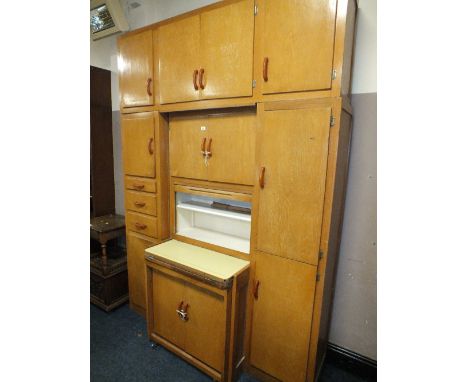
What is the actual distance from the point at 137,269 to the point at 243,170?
1354 millimetres

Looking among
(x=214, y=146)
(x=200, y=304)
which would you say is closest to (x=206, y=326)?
(x=200, y=304)

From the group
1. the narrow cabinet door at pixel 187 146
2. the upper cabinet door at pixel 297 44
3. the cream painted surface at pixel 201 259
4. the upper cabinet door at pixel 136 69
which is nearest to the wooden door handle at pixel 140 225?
the cream painted surface at pixel 201 259

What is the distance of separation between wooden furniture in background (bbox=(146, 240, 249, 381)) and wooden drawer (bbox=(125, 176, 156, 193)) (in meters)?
0.46

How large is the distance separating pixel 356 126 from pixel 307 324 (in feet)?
3.95

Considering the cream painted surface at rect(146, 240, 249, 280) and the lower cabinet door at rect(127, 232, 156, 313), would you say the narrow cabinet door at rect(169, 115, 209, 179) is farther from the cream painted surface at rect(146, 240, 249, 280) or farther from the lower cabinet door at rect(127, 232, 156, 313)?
the lower cabinet door at rect(127, 232, 156, 313)

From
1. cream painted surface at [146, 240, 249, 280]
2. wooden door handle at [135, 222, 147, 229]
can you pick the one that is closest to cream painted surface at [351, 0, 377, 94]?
cream painted surface at [146, 240, 249, 280]

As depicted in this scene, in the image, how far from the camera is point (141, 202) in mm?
2033

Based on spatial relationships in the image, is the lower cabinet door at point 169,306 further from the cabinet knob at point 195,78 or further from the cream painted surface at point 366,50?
the cream painted surface at point 366,50

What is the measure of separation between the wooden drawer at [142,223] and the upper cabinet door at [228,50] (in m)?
1.05

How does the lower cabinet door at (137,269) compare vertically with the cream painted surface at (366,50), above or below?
below

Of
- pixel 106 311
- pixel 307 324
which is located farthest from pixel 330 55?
pixel 106 311

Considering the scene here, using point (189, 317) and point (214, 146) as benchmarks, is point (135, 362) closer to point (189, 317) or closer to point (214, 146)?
point (189, 317)

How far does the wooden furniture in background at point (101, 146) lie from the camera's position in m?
2.49

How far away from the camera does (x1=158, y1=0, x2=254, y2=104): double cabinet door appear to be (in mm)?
1400
